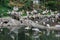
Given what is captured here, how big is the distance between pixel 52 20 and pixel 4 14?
4273mm

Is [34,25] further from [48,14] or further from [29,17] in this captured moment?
[48,14]

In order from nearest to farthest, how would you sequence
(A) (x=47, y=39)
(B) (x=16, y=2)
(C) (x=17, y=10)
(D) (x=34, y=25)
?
(A) (x=47, y=39) → (D) (x=34, y=25) → (C) (x=17, y=10) → (B) (x=16, y=2)

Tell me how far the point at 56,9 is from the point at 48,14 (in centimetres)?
263

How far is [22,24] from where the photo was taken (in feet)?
92.9

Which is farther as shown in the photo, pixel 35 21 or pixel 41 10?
pixel 41 10

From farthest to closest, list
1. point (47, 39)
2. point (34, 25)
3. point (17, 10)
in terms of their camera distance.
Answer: point (17, 10), point (34, 25), point (47, 39)

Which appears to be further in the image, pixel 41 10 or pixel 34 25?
pixel 41 10

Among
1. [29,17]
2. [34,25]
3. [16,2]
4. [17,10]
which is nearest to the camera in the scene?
[34,25]

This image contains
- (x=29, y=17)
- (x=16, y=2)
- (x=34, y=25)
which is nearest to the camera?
(x=34, y=25)

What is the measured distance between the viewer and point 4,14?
3038 cm

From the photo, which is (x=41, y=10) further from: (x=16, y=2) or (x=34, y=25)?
(x=34, y=25)

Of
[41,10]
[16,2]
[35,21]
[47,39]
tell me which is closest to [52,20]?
[35,21]

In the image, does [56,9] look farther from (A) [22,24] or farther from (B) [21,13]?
(A) [22,24]

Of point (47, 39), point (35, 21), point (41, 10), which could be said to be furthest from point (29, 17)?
point (47, 39)
